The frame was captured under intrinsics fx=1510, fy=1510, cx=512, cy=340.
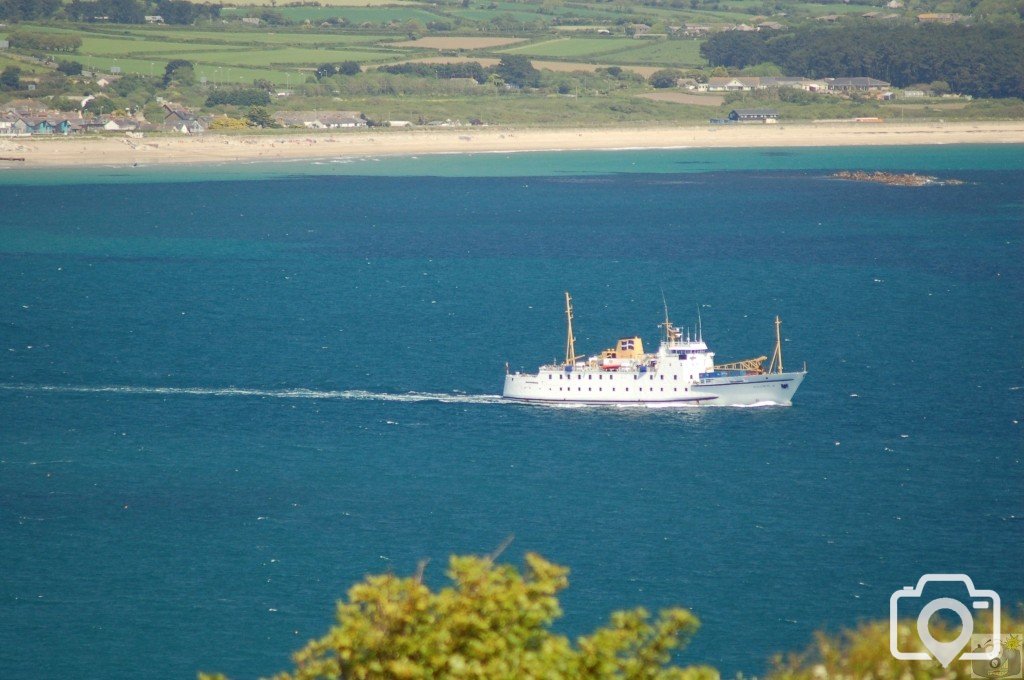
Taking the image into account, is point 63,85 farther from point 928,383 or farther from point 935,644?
point 935,644

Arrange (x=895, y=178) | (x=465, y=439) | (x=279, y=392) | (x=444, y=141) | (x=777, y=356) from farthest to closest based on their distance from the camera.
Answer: (x=444, y=141), (x=895, y=178), (x=777, y=356), (x=279, y=392), (x=465, y=439)

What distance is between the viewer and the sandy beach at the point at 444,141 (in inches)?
6004

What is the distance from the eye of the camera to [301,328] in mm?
64750

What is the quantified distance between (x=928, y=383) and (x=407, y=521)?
22454 mm

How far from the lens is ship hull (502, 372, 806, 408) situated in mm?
50031

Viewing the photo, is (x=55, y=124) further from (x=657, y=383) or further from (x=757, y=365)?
(x=757, y=365)

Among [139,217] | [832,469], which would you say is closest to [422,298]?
[832,469]

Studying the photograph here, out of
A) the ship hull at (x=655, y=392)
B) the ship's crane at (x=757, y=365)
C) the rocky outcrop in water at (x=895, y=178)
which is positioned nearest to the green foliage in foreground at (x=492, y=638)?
the ship hull at (x=655, y=392)

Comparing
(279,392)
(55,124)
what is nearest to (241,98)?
(55,124)

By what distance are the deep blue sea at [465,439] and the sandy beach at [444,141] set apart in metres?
58.4

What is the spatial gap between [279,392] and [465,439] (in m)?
9.17

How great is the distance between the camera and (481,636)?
615 inches

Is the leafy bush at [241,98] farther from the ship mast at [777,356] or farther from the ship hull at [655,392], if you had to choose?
the ship hull at [655,392]

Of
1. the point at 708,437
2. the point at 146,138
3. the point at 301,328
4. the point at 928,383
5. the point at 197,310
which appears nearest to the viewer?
the point at 708,437
